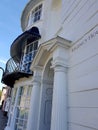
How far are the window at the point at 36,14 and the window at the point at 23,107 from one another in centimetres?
473

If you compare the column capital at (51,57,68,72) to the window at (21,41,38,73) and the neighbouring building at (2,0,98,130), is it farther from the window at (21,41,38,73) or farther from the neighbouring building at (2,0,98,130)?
the window at (21,41,38,73)

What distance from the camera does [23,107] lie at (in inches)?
319

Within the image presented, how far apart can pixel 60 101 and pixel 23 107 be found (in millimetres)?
4921

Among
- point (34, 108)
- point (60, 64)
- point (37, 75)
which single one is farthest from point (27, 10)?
point (60, 64)

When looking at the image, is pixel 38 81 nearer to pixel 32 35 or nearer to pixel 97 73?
pixel 97 73

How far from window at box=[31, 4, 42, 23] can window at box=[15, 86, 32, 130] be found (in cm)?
473

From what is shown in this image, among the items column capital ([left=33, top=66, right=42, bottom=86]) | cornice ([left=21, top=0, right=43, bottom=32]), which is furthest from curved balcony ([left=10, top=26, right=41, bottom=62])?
column capital ([left=33, top=66, right=42, bottom=86])

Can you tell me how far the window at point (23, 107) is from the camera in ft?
25.2

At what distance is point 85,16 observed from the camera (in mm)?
3738

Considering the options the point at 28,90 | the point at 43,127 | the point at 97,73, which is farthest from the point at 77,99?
the point at 28,90

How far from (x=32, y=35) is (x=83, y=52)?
601 cm

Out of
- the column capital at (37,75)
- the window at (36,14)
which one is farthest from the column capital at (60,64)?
the window at (36,14)

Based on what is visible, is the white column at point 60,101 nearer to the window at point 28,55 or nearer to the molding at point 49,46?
the molding at point 49,46

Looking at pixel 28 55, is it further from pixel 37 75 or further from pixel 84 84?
A: pixel 84 84
